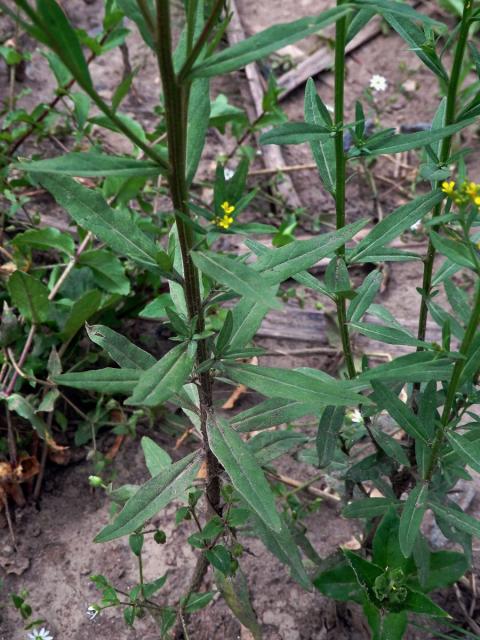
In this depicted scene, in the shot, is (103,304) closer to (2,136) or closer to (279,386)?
(2,136)

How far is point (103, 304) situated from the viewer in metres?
2.94

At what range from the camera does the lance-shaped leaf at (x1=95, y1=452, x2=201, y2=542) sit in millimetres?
1776

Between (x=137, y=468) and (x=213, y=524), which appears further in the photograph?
(x=137, y=468)

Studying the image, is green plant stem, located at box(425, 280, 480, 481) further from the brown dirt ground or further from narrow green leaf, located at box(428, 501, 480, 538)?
the brown dirt ground

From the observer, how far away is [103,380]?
1.73m

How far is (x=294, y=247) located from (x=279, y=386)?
13.0 inches

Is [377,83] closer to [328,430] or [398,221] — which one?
[398,221]

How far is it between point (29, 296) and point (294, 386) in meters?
1.44

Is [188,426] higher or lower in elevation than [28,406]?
lower

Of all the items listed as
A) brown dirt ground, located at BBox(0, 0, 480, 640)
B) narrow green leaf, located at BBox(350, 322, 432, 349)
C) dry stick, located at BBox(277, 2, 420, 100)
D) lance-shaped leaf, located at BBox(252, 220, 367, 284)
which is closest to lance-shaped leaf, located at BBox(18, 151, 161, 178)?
lance-shaped leaf, located at BBox(252, 220, 367, 284)

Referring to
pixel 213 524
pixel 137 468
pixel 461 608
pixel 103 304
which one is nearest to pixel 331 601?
pixel 461 608

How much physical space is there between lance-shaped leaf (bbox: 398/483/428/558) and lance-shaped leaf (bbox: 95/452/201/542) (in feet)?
1.89

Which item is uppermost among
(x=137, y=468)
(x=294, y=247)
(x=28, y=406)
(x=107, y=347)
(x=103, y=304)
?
(x=294, y=247)

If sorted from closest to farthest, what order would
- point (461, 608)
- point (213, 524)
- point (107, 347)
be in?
point (107, 347) → point (213, 524) → point (461, 608)
